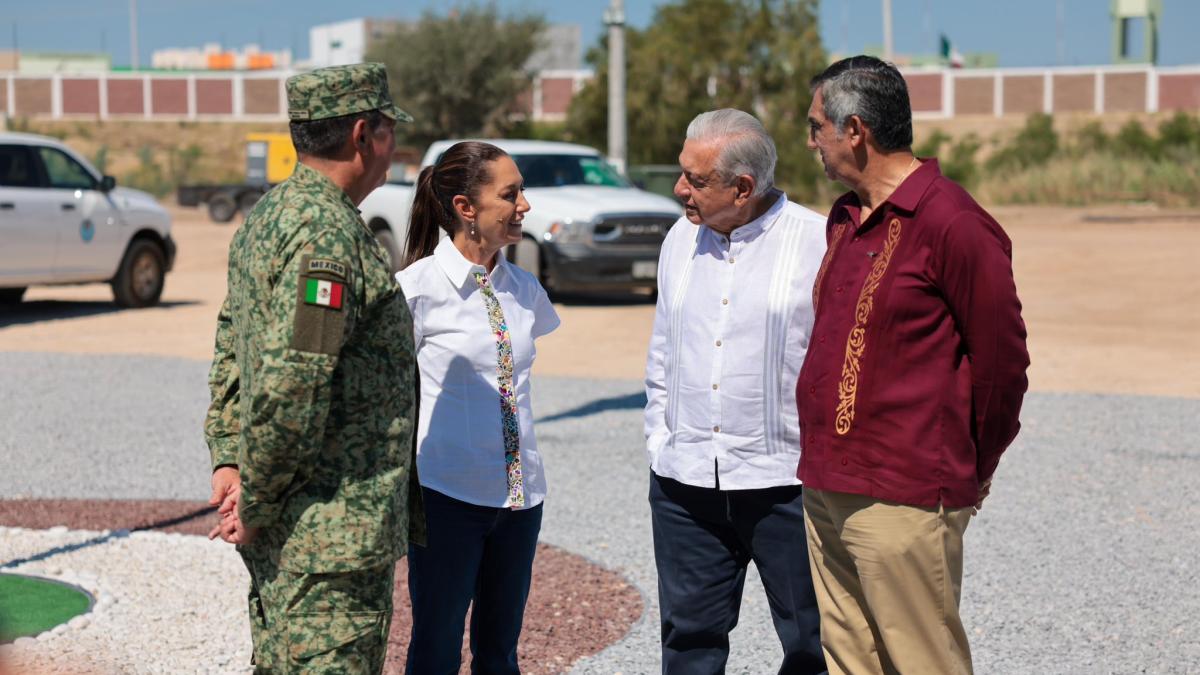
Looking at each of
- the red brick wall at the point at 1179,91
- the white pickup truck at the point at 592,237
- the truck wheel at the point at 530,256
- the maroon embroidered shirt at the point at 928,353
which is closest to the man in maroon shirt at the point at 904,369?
the maroon embroidered shirt at the point at 928,353

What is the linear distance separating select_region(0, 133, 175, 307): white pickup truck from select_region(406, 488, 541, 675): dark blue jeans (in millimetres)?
13049

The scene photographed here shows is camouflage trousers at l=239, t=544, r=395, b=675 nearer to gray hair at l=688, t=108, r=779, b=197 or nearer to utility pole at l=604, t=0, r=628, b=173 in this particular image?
gray hair at l=688, t=108, r=779, b=197

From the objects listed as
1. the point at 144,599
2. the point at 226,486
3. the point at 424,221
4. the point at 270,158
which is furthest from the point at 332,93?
the point at 270,158

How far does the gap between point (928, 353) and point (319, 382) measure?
4.23 feet

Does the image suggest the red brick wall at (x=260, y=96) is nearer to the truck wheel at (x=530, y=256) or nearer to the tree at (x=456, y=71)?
the tree at (x=456, y=71)

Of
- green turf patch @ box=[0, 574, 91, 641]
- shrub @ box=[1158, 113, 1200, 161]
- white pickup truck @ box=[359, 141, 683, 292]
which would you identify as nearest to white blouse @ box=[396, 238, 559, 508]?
green turf patch @ box=[0, 574, 91, 641]

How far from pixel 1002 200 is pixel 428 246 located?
1485 inches

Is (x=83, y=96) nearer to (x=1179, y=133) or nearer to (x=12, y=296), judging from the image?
(x=1179, y=133)

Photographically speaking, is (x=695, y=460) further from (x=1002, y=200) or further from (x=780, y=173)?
(x=1002, y=200)

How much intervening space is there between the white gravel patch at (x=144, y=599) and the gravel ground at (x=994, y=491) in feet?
3.89

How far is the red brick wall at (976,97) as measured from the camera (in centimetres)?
7562

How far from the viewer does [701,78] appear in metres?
34.9

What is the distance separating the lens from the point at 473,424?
3764 millimetres

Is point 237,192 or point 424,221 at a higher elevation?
point 237,192
